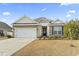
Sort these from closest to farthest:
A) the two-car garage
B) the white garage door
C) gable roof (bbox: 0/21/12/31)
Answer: gable roof (bbox: 0/21/12/31) → the two-car garage → the white garage door

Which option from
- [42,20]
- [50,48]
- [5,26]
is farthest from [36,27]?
[5,26]

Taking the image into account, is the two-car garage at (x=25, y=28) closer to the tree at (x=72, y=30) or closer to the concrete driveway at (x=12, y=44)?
the concrete driveway at (x=12, y=44)

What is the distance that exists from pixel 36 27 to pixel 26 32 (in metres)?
0.32

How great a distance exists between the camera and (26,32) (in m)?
7.54

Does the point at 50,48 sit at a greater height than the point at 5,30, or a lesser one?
lesser

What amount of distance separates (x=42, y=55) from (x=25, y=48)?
16.8 inches

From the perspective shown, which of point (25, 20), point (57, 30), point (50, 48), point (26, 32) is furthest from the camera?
point (26, 32)

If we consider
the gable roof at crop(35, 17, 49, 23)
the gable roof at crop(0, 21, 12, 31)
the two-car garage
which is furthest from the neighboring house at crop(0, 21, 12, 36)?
the gable roof at crop(35, 17, 49, 23)

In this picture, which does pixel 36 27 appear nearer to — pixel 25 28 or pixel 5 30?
pixel 25 28

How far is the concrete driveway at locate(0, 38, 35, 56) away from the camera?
7.07 metres

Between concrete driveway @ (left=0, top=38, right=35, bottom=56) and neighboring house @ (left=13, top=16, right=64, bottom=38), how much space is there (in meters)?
0.17

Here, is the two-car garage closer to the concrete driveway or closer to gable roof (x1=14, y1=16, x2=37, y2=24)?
gable roof (x1=14, y1=16, x2=37, y2=24)

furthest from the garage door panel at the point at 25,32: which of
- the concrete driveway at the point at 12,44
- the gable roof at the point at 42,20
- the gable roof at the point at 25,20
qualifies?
the gable roof at the point at 42,20

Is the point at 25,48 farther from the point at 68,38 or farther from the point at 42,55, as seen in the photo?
the point at 68,38
